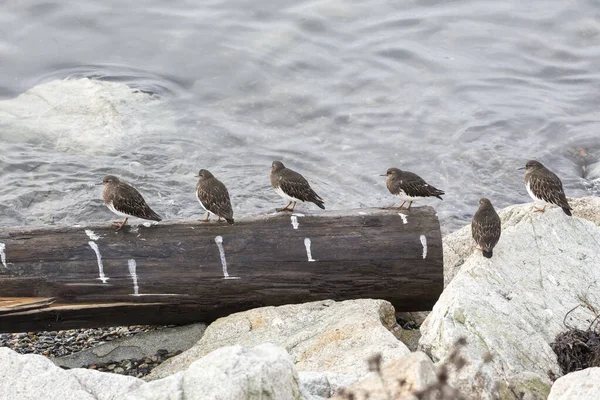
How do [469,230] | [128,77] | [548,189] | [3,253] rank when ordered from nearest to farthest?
[3,253] < [548,189] < [469,230] < [128,77]

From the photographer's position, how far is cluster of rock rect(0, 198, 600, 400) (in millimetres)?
4961

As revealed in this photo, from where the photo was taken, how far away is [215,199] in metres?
8.41

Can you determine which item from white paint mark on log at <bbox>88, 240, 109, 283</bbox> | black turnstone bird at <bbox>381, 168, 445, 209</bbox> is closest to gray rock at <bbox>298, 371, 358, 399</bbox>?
white paint mark on log at <bbox>88, 240, 109, 283</bbox>

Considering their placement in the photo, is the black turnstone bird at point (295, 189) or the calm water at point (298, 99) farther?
the calm water at point (298, 99)

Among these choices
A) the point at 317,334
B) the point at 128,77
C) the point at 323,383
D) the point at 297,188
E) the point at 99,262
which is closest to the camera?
the point at 323,383

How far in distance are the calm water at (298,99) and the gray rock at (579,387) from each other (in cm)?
693

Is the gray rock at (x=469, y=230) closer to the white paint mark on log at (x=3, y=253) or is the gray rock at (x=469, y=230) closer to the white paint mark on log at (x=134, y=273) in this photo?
the white paint mark on log at (x=134, y=273)

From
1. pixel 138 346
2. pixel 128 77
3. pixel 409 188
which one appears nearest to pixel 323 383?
pixel 138 346

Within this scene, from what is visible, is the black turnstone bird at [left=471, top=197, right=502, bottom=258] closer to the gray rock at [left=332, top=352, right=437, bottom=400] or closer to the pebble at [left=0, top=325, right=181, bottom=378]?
the gray rock at [left=332, top=352, right=437, bottom=400]

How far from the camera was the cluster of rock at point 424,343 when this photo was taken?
4.96 m

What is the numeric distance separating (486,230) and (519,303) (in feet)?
2.97

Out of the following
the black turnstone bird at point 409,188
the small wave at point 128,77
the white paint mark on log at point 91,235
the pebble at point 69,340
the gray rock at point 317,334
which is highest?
the small wave at point 128,77

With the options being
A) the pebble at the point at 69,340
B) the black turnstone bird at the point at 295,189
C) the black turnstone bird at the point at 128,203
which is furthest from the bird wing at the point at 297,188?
the pebble at the point at 69,340

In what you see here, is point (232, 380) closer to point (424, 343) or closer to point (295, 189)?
point (424, 343)
